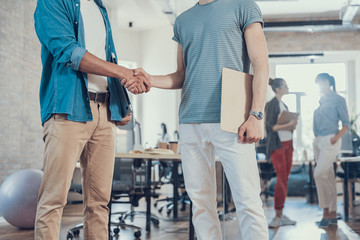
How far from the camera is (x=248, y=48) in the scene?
1.70 m

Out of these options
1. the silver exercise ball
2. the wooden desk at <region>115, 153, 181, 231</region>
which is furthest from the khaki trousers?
the silver exercise ball

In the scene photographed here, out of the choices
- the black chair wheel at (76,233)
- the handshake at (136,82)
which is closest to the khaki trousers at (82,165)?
the handshake at (136,82)

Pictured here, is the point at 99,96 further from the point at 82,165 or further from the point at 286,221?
the point at 286,221

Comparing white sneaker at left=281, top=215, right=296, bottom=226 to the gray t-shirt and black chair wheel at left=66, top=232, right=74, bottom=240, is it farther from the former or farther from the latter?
the gray t-shirt

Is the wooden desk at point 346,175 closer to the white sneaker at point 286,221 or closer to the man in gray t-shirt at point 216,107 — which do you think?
the white sneaker at point 286,221

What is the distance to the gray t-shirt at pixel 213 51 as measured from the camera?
5.53 ft

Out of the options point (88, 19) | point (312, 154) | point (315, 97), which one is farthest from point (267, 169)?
point (88, 19)

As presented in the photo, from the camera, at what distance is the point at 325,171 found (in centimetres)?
385

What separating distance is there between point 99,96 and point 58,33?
33 centimetres

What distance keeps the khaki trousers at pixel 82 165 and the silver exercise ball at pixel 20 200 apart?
219 centimetres

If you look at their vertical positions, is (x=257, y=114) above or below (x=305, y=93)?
below

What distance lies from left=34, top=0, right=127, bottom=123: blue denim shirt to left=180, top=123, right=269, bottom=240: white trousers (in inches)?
18.0

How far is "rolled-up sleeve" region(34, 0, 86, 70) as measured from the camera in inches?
66.1

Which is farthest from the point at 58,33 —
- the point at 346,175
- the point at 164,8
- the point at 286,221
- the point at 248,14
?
Result: the point at 164,8
